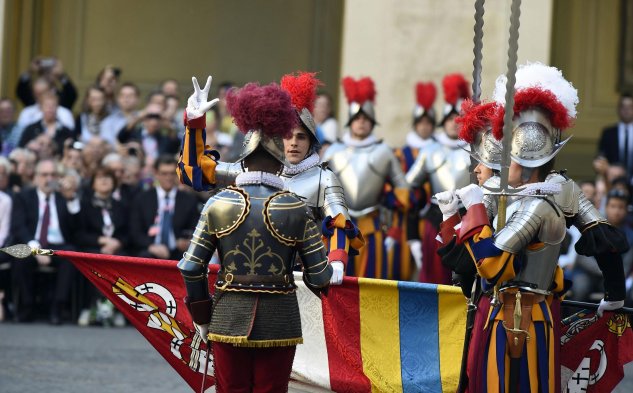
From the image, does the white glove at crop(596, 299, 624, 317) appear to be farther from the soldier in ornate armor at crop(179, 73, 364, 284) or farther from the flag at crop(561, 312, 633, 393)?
the soldier in ornate armor at crop(179, 73, 364, 284)

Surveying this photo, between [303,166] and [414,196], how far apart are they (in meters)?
4.81

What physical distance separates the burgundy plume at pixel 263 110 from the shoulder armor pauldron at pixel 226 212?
1.12 ft

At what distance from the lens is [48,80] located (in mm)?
16406

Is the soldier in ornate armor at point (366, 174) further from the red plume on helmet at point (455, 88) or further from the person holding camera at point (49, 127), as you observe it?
the person holding camera at point (49, 127)

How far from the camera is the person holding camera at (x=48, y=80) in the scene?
16406 millimetres

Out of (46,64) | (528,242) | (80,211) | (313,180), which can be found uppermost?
(46,64)

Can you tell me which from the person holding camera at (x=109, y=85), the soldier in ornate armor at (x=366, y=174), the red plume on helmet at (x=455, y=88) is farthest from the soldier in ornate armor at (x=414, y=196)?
the person holding camera at (x=109, y=85)

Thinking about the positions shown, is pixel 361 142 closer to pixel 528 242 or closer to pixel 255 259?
pixel 528 242

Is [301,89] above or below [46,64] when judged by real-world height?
below

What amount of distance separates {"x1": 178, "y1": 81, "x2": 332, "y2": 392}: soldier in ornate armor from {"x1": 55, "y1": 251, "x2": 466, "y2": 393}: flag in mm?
1297

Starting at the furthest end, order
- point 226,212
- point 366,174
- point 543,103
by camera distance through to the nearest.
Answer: point 366,174 < point 543,103 < point 226,212

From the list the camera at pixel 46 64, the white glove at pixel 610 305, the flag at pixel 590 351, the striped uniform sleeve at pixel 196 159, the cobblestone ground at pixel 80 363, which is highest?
the camera at pixel 46 64

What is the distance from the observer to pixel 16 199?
13.8 m

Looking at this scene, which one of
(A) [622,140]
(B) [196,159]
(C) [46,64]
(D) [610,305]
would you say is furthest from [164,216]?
(D) [610,305]
